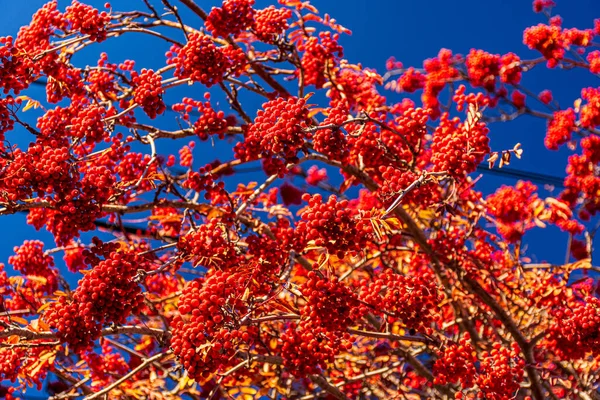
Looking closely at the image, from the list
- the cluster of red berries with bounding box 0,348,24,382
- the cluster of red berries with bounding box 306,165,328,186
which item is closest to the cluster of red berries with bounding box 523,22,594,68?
the cluster of red berries with bounding box 306,165,328,186

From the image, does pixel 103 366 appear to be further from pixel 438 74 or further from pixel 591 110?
pixel 591 110

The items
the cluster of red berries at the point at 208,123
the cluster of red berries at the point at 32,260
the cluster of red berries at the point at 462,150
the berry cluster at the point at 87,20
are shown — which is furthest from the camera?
the cluster of red berries at the point at 32,260

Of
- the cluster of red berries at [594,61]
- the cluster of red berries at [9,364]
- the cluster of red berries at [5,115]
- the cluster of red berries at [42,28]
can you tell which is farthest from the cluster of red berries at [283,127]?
the cluster of red berries at [594,61]

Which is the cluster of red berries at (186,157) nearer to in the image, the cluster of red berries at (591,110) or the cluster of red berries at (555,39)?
the cluster of red berries at (555,39)

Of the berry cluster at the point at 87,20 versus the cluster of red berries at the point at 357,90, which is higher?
the cluster of red berries at the point at 357,90

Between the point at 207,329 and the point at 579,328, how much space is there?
1.68 meters

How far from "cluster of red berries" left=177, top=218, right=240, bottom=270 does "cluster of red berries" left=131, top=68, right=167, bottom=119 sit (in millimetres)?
635

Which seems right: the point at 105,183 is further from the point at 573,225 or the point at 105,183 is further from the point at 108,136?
the point at 573,225

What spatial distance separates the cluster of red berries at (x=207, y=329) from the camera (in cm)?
169

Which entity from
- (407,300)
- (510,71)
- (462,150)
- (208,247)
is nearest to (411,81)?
(510,71)

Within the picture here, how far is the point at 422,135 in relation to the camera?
8.46 feet

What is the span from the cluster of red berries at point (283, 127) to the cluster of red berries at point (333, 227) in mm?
311

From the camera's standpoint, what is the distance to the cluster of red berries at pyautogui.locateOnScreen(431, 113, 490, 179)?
206cm

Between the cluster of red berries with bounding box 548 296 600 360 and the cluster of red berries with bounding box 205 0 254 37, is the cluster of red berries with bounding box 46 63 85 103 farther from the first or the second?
the cluster of red berries with bounding box 548 296 600 360
